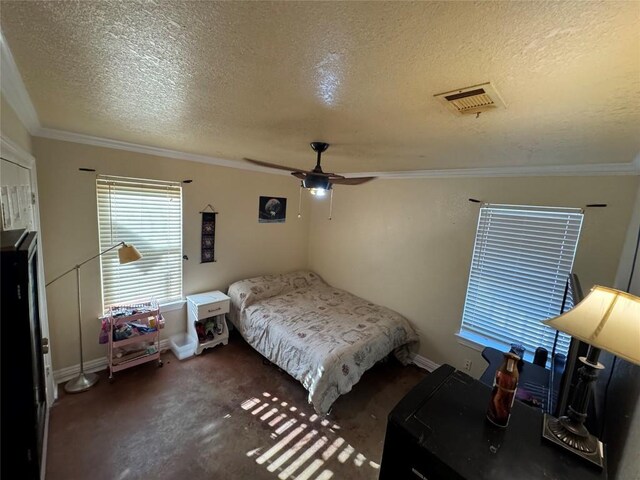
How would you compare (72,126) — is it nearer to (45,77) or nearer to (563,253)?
(45,77)

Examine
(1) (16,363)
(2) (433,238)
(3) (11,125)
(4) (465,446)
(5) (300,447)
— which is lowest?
(5) (300,447)

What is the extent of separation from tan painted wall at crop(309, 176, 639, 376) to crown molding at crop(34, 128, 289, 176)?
1.64 metres

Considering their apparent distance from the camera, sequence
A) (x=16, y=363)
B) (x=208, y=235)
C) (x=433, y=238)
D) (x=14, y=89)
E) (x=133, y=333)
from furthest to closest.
→ 1. (x=208, y=235)
2. (x=433, y=238)
3. (x=133, y=333)
4. (x=14, y=89)
5. (x=16, y=363)

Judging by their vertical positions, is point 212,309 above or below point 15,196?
below

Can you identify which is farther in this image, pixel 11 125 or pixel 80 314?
pixel 80 314

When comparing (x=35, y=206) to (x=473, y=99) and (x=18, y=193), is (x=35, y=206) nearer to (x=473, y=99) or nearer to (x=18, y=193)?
(x=18, y=193)

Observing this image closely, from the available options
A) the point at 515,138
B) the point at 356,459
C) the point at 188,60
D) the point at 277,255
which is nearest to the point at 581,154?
the point at 515,138

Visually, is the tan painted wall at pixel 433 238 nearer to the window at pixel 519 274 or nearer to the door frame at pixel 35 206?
the window at pixel 519 274

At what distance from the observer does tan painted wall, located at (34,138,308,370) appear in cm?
241

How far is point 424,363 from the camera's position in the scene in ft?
10.8

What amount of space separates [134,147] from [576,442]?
146 inches

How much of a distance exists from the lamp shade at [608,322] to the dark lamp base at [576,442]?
0.41 meters

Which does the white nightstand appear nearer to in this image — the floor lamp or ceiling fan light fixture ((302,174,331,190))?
the floor lamp

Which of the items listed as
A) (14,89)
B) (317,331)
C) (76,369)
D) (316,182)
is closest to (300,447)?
(317,331)
